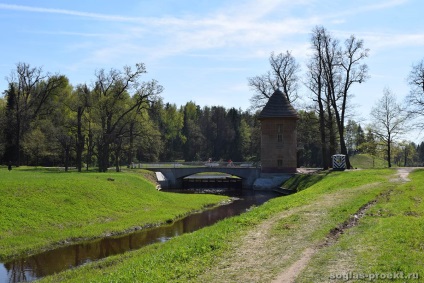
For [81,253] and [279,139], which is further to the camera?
[279,139]

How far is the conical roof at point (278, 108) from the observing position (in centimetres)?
5675

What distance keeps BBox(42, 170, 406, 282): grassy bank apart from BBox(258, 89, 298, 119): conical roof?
36522 mm

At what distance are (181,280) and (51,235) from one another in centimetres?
1243

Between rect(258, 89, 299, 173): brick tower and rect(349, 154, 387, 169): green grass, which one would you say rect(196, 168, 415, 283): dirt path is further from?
rect(349, 154, 387, 169): green grass

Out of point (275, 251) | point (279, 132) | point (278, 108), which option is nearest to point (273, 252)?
point (275, 251)

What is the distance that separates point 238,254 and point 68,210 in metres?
15.5

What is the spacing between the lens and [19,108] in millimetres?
60562

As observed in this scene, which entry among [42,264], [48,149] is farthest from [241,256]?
[48,149]

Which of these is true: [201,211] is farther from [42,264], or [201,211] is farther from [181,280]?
[181,280]

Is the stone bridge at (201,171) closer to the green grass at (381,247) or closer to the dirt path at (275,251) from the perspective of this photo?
the dirt path at (275,251)

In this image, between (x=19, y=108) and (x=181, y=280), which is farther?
(x=19, y=108)

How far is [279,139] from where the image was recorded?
5819 centimetres

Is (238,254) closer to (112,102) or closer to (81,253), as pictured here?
(81,253)

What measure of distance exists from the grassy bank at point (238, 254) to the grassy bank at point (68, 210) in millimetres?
5657
